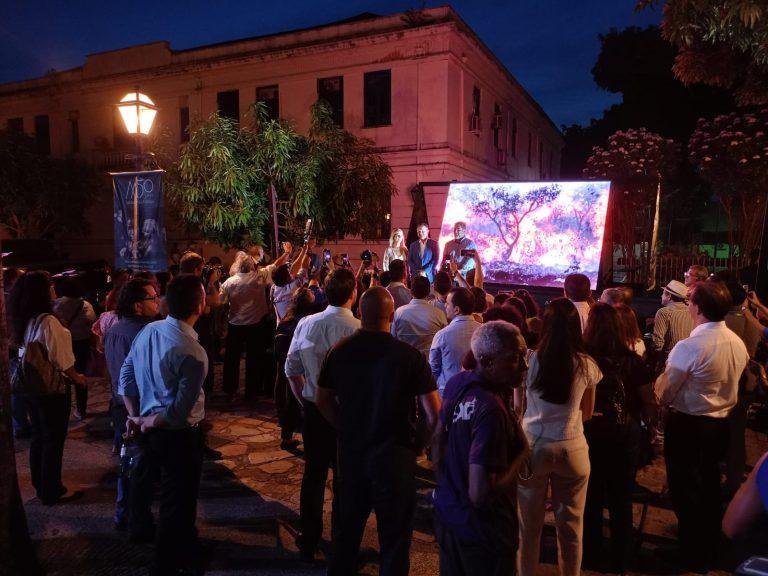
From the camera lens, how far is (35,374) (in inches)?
181

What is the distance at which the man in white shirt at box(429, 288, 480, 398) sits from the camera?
175 inches

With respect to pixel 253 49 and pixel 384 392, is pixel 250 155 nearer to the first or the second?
pixel 253 49

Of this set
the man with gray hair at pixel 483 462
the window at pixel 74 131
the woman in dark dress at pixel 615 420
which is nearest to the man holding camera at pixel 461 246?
the woman in dark dress at pixel 615 420

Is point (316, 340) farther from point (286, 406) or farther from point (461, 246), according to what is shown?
point (461, 246)

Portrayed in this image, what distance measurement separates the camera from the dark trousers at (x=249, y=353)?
7969 mm

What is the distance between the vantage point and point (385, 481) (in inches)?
120

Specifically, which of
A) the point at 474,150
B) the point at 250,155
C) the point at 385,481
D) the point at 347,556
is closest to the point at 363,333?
the point at 385,481

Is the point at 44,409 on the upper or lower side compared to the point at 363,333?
lower

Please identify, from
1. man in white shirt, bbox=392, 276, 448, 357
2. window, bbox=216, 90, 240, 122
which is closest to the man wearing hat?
man in white shirt, bbox=392, 276, 448, 357

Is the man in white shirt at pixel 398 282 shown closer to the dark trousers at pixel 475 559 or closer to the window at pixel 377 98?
the dark trousers at pixel 475 559

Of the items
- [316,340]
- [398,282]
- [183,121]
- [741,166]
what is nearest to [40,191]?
[183,121]

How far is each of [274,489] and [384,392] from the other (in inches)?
110

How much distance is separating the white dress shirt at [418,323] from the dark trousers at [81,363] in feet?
15.1

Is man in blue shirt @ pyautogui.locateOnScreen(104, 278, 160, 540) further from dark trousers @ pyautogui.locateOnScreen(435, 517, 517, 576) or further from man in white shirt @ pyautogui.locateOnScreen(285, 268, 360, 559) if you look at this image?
dark trousers @ pyautogui.locateOnScreen(435, 517, 517, 576)
